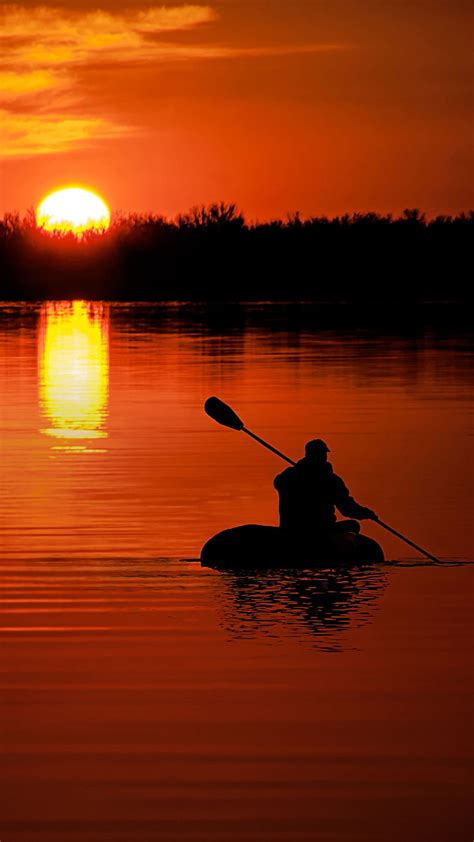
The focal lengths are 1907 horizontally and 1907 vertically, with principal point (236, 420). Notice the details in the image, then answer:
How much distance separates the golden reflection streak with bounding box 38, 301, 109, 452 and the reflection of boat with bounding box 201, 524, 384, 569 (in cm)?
819

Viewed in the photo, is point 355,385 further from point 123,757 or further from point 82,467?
point 123,757

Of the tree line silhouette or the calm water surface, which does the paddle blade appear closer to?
the calm water surface

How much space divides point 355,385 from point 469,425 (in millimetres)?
6326

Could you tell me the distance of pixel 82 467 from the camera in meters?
19.2

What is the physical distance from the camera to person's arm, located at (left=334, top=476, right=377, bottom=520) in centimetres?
1251

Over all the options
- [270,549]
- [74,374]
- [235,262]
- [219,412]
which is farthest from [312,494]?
[235,262]

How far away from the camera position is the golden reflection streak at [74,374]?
77.6 feet

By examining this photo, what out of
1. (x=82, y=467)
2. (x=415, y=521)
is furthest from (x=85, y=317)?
(x=415, y=521)

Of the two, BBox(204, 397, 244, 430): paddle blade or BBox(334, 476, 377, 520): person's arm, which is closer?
BBox(334, 476, 377, 520): person's arm

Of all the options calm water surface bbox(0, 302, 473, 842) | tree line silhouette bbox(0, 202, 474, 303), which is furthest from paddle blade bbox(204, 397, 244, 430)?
tree line silhouette bbox(0, 202, 474, 303)

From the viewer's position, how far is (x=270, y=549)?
41.8 ft

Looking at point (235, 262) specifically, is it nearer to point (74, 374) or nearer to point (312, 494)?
point (74, 374)

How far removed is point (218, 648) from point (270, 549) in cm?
217

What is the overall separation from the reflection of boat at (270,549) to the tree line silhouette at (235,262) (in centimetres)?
5400
